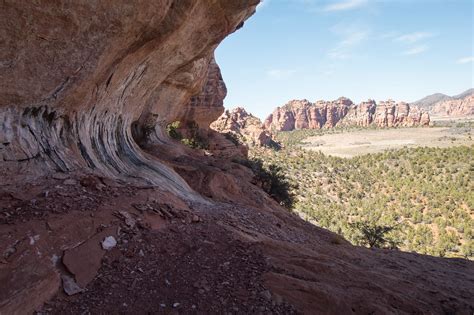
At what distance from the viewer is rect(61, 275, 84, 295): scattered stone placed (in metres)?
3.74

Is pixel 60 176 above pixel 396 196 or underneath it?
above

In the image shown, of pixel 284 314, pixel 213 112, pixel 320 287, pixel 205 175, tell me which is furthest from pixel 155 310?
pixel 213 112

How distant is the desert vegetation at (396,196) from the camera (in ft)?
105

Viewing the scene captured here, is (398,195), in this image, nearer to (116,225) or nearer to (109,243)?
(116,225)

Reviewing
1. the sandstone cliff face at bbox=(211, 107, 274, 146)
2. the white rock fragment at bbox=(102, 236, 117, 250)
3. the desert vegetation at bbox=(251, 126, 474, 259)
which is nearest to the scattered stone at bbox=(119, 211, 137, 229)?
the white rock fragment at bbox=(102, 236, 117, 250)

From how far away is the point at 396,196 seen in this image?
Result: 1775 inches

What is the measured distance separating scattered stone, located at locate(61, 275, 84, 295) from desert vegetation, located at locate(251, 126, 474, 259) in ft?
58.9

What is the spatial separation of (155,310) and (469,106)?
224695 mm

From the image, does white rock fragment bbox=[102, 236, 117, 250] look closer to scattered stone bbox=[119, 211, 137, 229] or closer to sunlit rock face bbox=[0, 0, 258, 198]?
scattered stone bbox=[119, 211, 137, 229]

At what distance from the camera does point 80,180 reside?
5.91 metres

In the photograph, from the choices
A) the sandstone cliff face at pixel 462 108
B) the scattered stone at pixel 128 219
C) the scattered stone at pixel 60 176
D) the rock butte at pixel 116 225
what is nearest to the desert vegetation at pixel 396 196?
the rock butte at pixel 116 225

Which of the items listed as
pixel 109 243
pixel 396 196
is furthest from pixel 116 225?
pixel 396 196

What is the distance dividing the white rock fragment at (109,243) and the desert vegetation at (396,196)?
56.5 ft

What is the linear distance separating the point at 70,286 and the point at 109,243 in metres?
0.87
